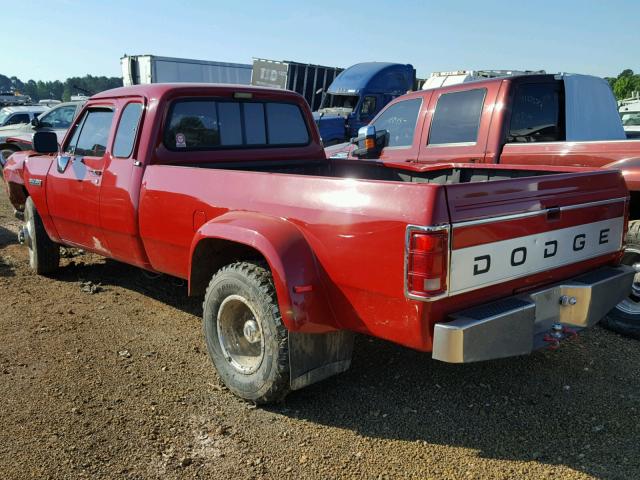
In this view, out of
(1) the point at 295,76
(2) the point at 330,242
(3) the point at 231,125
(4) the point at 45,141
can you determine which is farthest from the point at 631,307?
(1) the point at 295,76

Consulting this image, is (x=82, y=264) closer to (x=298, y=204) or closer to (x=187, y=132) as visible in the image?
(x=187, y=132)

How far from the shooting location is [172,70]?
19.7 metres

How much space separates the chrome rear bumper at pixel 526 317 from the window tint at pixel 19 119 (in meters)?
15.3

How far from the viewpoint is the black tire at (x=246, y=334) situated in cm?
303

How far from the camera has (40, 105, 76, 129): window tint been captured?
11.8 metres

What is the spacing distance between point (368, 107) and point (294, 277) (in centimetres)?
1438

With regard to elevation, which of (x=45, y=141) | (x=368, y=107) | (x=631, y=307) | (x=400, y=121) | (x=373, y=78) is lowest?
(x=631, y=307)

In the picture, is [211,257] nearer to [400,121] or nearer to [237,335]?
[237,335]

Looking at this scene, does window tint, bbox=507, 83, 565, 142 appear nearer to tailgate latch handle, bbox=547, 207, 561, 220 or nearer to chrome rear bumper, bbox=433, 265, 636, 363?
chrome rear bumper, bbox=433, 265, 636, 363

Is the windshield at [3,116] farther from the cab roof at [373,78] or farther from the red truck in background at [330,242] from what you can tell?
the red truck in background at [330,242]

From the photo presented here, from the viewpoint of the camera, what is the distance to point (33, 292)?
5320mm

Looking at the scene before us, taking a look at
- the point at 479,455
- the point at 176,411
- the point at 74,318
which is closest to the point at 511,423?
the point at 479,455

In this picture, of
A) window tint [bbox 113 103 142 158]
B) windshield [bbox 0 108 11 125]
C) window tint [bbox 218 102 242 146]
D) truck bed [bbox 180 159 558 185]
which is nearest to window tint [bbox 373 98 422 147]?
truck bed [bbox 180 159 558 185]

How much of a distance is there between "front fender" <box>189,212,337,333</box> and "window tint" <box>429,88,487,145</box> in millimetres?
3156
